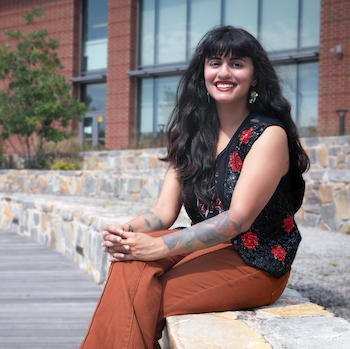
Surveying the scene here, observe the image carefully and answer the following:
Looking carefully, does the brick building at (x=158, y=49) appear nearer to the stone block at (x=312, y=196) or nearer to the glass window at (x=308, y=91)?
the glass window at (x=308, y=91)

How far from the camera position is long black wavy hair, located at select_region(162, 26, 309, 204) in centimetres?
176

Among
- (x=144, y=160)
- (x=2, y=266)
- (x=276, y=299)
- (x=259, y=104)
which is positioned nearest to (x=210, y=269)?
(x=276, y=299)

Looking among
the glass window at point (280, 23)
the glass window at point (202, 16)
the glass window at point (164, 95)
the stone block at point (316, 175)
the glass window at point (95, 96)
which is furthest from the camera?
the glass window at point (95, 96)

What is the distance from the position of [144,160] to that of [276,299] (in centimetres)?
809

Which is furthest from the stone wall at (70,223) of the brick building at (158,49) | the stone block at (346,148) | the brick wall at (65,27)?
the brick wall at (65,27)

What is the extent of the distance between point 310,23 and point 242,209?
456 inches

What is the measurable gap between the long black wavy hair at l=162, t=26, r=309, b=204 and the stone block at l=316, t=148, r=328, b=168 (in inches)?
225

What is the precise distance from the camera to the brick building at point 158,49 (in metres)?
11.1

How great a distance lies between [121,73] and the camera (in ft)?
44.4

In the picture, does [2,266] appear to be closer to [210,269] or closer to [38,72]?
[210,269]

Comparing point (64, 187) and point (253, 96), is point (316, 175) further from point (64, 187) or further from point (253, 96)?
point (64, 187)

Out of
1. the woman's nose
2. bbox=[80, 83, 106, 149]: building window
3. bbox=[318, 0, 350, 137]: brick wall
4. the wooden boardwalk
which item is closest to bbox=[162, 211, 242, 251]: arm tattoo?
the woman's nose

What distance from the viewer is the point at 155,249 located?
1633 mm

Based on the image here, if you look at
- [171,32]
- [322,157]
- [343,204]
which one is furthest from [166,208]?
[171,32]
